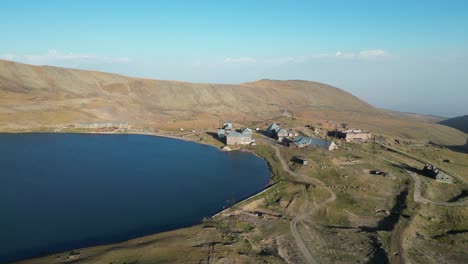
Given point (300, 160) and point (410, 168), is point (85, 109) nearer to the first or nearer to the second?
point (300, 160)

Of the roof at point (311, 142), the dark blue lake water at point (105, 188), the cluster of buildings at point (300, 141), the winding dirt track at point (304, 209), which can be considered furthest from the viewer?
the roof at point (311, 142)

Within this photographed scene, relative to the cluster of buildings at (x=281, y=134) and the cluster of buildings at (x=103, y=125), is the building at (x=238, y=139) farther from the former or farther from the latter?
the cluster of buildings at (x=103, y=125)

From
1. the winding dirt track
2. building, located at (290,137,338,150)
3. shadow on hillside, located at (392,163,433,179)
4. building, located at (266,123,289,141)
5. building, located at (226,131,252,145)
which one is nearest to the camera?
the winding dirt track

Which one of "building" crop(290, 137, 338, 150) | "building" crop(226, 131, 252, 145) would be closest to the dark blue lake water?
"building" crop(226, 131, 252, 145)

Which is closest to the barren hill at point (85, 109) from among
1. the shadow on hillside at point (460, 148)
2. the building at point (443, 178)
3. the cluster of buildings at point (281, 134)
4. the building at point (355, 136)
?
the shadow on hillside at point (460, 148)

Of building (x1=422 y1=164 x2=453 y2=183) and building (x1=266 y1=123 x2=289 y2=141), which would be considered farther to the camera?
building (x1=266 y1=123 x2=289 y2=141)

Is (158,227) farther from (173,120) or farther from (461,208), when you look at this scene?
(173,120)

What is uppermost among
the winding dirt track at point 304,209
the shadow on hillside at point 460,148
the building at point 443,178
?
the building at point 443,178

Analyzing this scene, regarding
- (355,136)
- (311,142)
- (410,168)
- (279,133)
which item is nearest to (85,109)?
(279,133)

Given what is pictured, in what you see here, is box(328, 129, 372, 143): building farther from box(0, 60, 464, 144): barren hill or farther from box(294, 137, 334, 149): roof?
box(0, 60, 464, 144): barren hill
